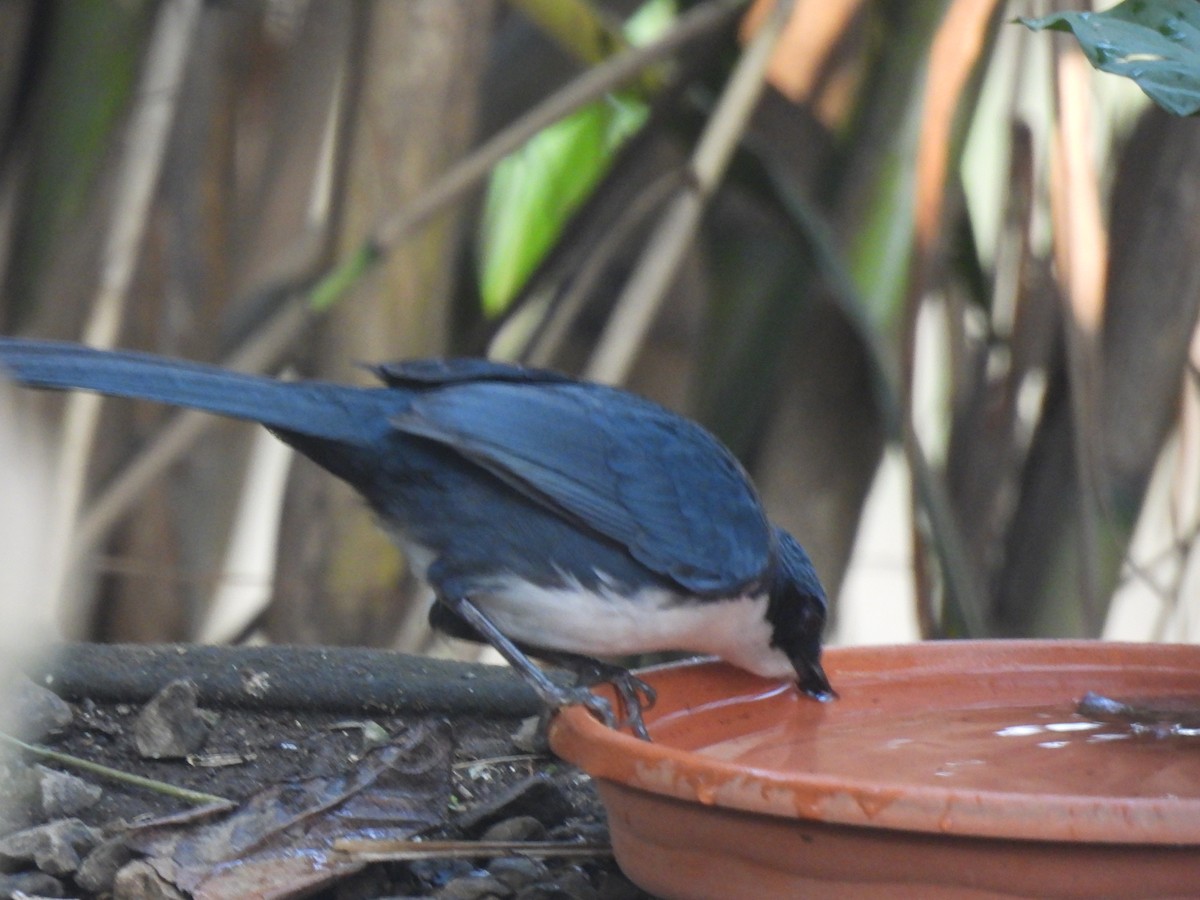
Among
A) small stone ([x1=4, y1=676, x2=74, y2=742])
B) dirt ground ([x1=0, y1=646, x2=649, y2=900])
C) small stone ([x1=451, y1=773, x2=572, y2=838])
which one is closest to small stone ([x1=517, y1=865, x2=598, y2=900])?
dirt ground ([x1=0, y1=646, x2=649, y2=900])

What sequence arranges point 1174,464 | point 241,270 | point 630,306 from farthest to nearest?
1. point 241,270
2. point 1174,464
3. point 630,306

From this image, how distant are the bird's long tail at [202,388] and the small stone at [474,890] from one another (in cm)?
78

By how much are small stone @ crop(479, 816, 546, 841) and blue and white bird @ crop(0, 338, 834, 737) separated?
0.28 m

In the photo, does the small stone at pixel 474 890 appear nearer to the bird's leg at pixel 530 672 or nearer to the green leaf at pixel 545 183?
the bird's leg at pixel 530 672

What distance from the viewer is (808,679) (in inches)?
96.9

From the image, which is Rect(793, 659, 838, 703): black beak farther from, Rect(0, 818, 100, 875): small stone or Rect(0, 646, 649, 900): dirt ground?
Rect(0, 818, 100, 875): small stone

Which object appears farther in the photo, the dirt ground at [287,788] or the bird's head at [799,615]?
the bird's head at [799,615]

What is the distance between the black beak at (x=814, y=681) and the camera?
2447 millimetres

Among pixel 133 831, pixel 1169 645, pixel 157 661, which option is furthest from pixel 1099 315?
pixel 133 831

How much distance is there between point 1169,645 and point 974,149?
2743mm

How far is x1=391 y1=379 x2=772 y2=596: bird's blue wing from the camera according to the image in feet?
8.36

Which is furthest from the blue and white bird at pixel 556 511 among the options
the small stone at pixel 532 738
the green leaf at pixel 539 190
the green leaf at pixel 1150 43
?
the green leaf at pixel 539 190

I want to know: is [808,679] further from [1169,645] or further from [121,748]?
[121,748]

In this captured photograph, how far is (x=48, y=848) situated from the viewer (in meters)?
2.00
